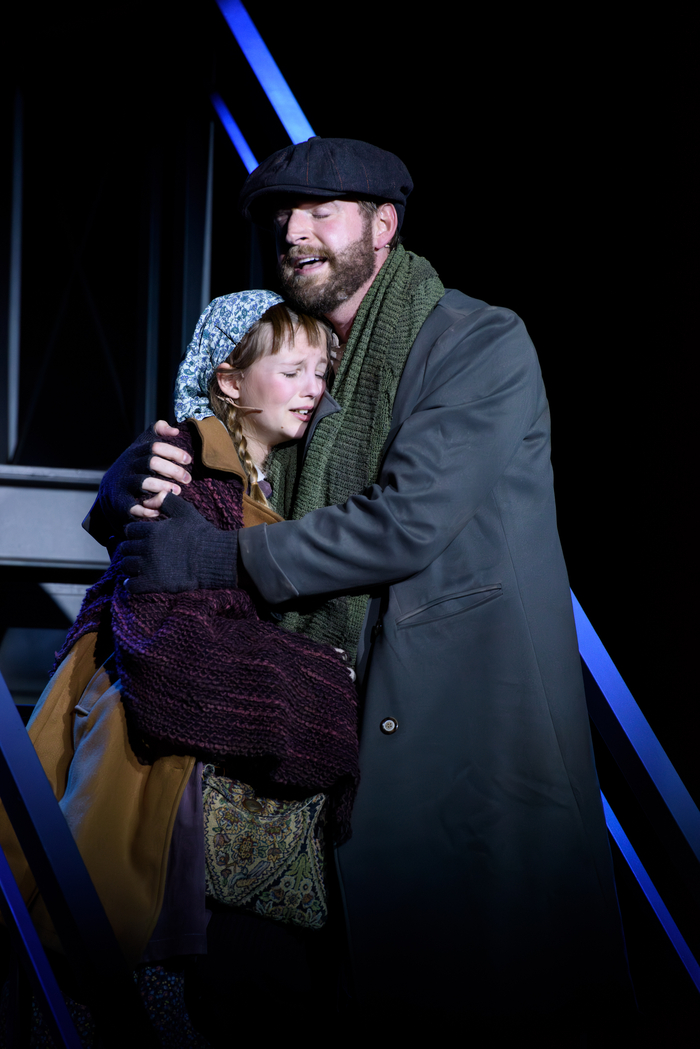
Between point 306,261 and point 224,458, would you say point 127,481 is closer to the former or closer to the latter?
point 224,458

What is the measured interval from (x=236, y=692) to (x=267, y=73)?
1.49 metres

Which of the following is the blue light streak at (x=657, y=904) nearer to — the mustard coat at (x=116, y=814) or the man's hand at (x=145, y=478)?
the mustard coat at (x=116, y=814)

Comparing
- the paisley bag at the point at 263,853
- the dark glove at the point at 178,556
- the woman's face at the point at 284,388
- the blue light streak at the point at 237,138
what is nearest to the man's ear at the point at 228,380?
the woman's face at the point at 284,388

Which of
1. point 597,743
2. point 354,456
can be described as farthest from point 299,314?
point 597,743

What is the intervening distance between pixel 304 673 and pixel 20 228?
367cm

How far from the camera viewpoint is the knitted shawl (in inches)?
51.8

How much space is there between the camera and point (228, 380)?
1.79 m

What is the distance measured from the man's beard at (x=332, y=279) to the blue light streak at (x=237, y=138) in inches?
34.6

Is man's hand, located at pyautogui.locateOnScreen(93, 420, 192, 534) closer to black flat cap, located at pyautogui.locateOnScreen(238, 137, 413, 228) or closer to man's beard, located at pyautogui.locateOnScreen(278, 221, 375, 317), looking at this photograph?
man's beard, located at pyautogui.locateOnScreen(278, 221, 375, 317)

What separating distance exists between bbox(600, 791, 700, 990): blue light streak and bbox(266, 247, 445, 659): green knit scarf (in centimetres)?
63

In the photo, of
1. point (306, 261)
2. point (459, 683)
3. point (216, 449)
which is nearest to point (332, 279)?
point (306, 261)

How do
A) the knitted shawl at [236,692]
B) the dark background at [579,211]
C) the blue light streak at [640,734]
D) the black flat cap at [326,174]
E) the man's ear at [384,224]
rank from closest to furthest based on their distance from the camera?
the knitted shawl at [236,692], the blue light streak at [640,734], the black flat cap at [326,174], the man's ear at [384,224], the dark background at [579,211]

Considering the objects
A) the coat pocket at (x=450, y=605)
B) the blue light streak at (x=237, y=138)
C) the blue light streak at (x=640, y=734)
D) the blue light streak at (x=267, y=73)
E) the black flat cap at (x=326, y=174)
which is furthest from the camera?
the blue light streak at (x=237, y=138)

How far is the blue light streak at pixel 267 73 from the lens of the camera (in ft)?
6.41
